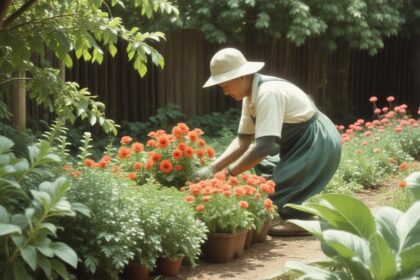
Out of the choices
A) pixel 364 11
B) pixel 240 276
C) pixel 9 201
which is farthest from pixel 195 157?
pixel 364 11

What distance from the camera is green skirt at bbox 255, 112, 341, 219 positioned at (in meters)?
5.47

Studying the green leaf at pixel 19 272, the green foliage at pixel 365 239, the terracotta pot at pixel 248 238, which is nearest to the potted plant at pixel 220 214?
the terracotta pot at pixel 248 238

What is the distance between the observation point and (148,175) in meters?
5.14

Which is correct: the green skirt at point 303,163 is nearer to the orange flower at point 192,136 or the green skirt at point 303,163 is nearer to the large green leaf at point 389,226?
the orange flower at point 192,136

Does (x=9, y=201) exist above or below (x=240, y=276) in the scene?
above

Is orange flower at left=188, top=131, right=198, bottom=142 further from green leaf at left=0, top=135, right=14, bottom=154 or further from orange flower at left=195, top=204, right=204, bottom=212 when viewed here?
green leaf at left=0, top=135, right=14, bottom=154

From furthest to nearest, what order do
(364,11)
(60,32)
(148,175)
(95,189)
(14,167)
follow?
(364,11) < (148,175) < (60,32) < (95,189) < (14,167)

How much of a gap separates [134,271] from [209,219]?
0.73 meters

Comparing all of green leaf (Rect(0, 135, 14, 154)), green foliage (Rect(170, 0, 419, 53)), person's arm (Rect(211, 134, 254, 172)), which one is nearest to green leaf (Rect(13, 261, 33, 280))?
green leaf (Rect(0, 135, 14, 154))

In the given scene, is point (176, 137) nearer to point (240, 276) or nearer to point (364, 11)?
point (240, 276)

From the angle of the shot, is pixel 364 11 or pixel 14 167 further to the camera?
pixel 364 11

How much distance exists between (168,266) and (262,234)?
117cm

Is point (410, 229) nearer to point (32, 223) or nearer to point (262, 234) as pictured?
point (32, 223)

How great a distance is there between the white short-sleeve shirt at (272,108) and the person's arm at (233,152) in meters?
0.06
